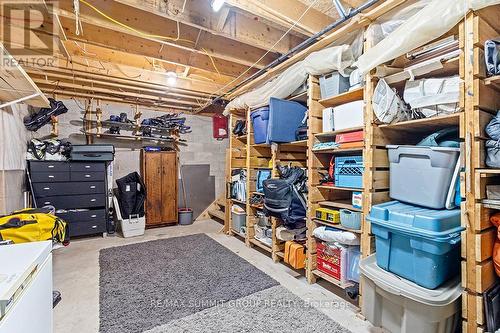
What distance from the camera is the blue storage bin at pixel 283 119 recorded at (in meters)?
2.79

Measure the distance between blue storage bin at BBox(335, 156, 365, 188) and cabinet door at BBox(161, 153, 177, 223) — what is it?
352 cm

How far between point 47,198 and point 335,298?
168 inches

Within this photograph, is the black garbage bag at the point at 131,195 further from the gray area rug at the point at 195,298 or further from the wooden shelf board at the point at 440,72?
the wooden shelf board at the point at 440,72

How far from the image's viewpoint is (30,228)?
214 centimetres

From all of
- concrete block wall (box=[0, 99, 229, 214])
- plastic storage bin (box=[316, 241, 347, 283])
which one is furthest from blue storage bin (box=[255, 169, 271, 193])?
concrete block wall (box=[0, 99, 229, 214])

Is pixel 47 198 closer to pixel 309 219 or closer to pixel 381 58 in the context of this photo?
pixel 309 219

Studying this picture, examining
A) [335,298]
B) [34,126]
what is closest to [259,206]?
[335,298]

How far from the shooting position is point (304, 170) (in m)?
2.86

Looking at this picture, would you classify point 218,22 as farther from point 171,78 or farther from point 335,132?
point 171,78

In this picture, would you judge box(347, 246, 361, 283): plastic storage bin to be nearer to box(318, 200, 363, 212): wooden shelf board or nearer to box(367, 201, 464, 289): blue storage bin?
box(318, 200, 363, 212): wooden shelf board

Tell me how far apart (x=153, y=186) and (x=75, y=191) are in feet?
4.08

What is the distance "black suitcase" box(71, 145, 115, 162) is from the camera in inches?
155

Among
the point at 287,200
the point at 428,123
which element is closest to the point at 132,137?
the point at 287,200

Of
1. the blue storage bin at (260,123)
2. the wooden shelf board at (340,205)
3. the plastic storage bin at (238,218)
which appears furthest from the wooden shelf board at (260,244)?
the blue storage bin at (260,123)
